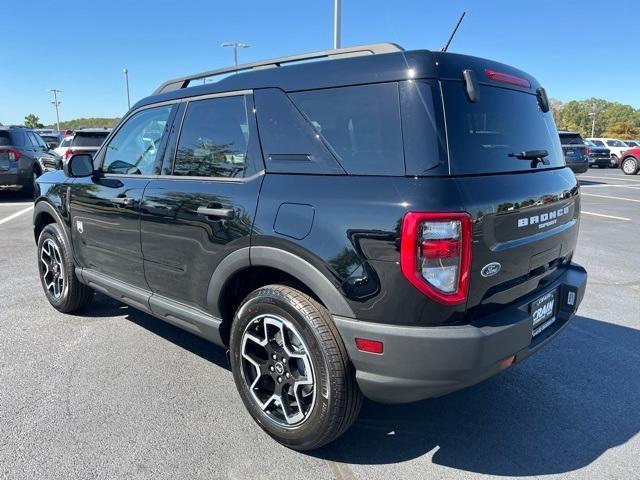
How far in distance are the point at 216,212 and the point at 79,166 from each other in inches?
66.3

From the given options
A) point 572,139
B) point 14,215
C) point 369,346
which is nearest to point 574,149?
point 572,139

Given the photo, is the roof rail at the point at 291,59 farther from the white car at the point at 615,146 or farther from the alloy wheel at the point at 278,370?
the white car at the point at 615,146

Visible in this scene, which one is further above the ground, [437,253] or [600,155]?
[437,253]

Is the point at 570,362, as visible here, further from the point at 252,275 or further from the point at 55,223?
the point at 55,223

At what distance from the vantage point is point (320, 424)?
2.35m

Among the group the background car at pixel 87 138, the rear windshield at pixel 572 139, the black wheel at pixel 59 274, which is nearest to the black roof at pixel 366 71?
the black wheel at pixel 59 274

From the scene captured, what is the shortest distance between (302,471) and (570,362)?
226cm

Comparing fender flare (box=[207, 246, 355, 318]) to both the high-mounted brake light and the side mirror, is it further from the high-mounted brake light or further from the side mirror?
the side mirror

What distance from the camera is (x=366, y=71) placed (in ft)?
7.48

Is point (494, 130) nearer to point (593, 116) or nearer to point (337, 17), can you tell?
point (337, 17)

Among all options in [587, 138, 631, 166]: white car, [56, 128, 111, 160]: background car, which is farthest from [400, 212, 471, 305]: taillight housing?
[587, 138, 631, 166]: white car

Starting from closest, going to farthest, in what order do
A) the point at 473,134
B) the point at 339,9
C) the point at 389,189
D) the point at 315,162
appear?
1. the point at 389,189
2. the point at 473,134
3. the point at 315,162
4. the point at 339,9

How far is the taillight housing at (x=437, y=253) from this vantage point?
6.54 feet

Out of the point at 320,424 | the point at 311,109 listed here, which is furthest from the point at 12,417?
the point at 311,109
